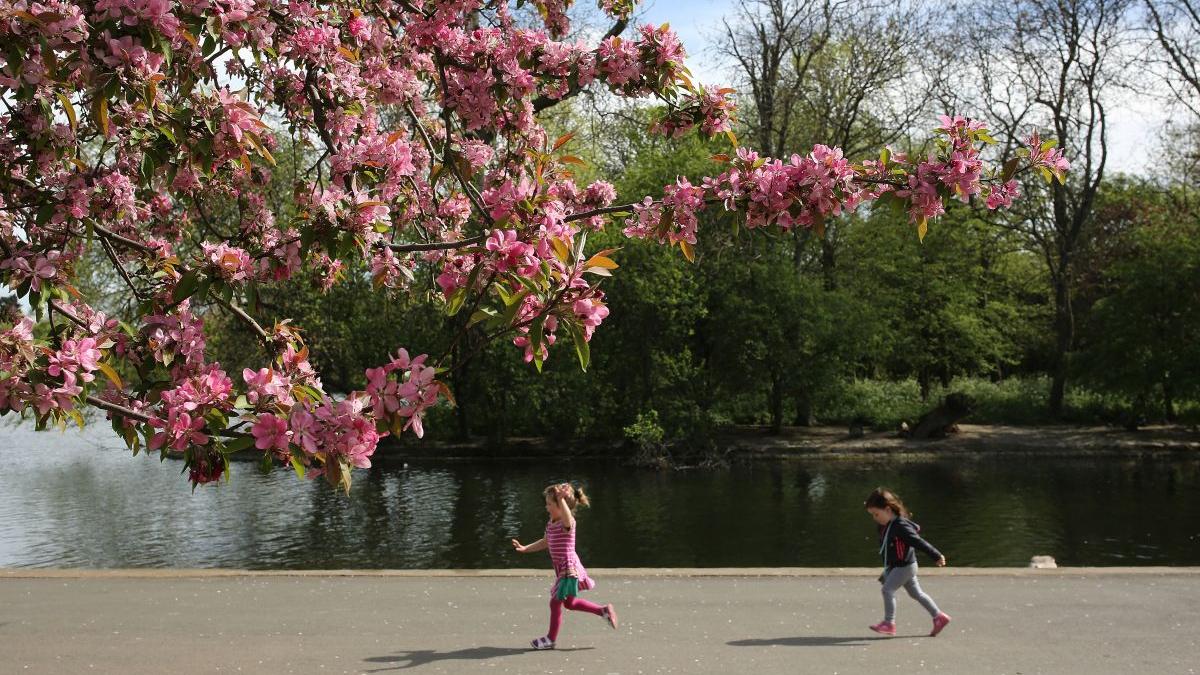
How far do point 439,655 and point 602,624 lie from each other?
1.66 metres

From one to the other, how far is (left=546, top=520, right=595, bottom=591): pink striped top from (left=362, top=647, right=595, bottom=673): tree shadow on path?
23.3 inches

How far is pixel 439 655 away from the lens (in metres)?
8.58

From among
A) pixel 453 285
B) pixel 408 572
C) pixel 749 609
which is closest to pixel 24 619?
pixel 408 572

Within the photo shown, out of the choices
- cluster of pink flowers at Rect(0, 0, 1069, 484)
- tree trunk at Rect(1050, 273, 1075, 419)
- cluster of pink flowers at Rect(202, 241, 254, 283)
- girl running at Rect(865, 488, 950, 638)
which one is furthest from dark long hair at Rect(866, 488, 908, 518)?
tree trunk at Rect(1050, 273, 1075, 419)

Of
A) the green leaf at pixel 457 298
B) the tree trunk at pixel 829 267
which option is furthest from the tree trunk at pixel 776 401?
the green leaf at pixel 457 298

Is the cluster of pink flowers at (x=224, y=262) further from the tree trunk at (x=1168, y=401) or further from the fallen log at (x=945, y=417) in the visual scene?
the tree trunk at (x=1168, y=401)

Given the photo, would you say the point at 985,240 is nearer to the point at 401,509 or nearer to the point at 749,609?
the point at 401,509

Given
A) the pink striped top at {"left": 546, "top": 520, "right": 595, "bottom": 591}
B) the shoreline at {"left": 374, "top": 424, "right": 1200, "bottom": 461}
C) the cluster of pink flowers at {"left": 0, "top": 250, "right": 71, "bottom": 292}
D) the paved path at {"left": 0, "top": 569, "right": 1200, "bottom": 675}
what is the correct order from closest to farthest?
the cluster of pink flowers at {"left": 0, "top": 250, "right": 71, "bottom": 292} → the paved path at {"left": 0, "top": 569, "right": 1200, "bottom": 675} → the pink striped top at {"left": 546, "top": 520, "right": 595, "bottom": 591} → the shoreline at {"left": 374, "top": 424, "right": 1200, "bottom": 461}

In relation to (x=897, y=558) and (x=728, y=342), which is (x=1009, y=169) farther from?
(x=728, y=342)

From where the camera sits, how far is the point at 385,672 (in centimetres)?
810

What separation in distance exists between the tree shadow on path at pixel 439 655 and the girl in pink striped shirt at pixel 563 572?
0.23m

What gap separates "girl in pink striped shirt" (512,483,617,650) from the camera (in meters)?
8.92

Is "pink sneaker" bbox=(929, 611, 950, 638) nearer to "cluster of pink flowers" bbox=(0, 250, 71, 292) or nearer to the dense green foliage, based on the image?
"cluster of pink flowers" bbox=(0, 250, 71, 292)

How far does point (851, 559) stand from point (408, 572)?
891 cm
